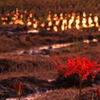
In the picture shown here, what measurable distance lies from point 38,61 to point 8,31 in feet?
9.74

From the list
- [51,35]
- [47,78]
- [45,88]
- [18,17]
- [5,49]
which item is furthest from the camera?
[18,17]

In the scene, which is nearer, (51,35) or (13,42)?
(13,42)

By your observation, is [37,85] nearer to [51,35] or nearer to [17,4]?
[51,35]

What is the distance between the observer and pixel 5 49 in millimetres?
6340

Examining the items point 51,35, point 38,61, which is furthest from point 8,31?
point 38,61

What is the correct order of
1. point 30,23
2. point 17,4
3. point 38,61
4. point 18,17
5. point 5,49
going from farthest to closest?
point 17,4
point 18,17
point 30,23
point 5,49
point 38,61

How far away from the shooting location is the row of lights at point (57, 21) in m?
8.58

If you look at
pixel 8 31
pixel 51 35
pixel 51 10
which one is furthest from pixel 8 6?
pixel 51 35

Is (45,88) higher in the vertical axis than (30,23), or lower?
lower

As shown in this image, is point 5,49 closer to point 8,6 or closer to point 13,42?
point 13,42

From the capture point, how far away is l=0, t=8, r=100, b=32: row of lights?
858 cm

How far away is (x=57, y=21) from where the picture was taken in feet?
30.5

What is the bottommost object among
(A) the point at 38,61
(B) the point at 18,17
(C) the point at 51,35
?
(A) the point at 38,61

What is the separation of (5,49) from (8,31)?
66.8 inches
